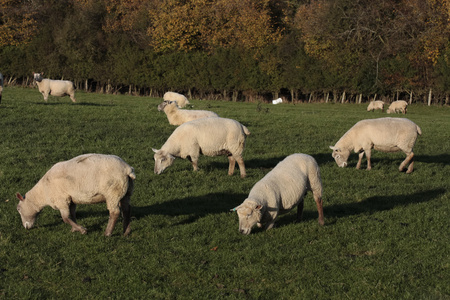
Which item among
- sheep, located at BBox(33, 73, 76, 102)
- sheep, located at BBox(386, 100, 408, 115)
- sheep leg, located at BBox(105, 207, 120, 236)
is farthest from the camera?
sheep, located at BBox(386, 100, 408, 115)

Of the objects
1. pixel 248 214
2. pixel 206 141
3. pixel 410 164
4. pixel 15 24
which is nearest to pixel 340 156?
pixel 410 164

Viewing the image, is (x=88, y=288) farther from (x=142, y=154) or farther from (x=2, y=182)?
(x=142, y=154)

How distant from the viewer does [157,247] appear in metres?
9.23

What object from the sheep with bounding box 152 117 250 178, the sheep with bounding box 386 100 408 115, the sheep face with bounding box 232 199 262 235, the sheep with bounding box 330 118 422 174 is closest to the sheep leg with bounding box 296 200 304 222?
the sheep face with bounding box 232 199 262 235

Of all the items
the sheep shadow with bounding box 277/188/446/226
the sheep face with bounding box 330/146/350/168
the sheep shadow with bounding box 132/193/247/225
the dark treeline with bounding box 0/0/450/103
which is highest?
the dark treeline with bounding box 0/0/450/103

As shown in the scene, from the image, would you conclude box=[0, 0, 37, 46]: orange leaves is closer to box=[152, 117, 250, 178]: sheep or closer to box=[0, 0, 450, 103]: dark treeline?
box=[0, 0, 450, 103]: dark treeline

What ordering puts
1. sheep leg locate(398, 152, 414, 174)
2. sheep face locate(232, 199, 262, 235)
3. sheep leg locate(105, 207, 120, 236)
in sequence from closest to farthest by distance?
sheep face locate(232, 199, 262, 235) → sheep leg locate(105, 207, 120, 236) → sheep leg locate(398, 152, 414, 174)

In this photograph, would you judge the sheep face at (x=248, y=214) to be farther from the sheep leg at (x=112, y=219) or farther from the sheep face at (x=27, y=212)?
the sheep face at (x=27, y=212)

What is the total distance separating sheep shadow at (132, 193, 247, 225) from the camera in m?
11.3

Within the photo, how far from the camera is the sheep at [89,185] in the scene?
30.4 feet

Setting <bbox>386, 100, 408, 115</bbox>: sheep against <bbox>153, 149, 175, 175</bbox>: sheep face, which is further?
<bbox>386, 100, 408, 115</bbox>: sheep

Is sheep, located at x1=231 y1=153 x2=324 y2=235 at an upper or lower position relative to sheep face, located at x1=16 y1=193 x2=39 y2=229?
upper

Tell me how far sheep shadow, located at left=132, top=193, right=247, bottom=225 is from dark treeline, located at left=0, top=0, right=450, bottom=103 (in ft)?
129

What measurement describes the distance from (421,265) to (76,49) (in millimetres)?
56573
